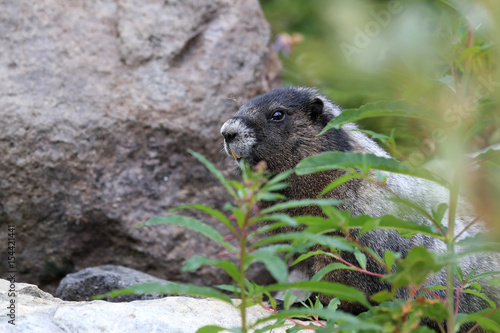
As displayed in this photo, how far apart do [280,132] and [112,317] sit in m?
2.37

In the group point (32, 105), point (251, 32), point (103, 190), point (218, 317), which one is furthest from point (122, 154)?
point (218, 317)

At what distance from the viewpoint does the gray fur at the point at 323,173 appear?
13.8 ft

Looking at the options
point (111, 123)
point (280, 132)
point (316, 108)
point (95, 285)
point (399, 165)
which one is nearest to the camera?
point (399, 165)

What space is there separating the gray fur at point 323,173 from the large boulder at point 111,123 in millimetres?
1221

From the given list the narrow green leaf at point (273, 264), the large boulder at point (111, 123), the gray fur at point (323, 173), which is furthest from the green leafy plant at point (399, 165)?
the large boulder at point (111, 123)

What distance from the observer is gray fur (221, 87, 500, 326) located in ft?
13.8

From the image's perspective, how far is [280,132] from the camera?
188 inches

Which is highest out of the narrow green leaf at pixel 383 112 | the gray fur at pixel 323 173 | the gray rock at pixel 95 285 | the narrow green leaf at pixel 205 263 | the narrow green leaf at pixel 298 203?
the gray fur at pixel 323 173

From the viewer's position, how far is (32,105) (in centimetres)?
545

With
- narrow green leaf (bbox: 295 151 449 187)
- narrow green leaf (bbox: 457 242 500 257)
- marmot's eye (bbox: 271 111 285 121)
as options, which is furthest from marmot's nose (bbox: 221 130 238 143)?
narrow green leaf (bbox: 457 242 500 257)

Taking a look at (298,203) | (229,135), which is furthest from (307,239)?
(229,135)

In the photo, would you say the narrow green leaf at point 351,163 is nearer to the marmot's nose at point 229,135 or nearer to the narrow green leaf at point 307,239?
the narrow green leaf at point 307,239

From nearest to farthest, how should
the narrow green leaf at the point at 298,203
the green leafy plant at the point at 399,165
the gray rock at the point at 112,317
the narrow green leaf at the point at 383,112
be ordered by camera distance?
the green leafy plant at the point at 399,165 → the narrow green leaf at the point at 298,203 → the narrow green leaf at the point at 383,112 → the gray rock at the point at 112,317

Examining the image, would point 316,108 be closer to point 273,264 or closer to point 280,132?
point 280,132
